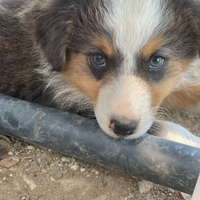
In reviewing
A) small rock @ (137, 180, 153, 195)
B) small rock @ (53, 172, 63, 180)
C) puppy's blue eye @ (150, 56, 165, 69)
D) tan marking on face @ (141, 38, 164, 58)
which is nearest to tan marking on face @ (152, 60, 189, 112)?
puppy's blue eye @ (150, 56, 165, 69)

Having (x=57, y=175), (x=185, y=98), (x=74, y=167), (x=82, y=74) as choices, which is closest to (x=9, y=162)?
(x=57, y=175)

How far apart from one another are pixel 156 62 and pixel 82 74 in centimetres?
71

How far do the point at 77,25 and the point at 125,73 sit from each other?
2.05ft

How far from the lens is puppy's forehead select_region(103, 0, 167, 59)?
2123 millimetres

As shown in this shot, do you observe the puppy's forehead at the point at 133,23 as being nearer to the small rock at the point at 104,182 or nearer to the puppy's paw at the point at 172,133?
the puppy's paw at the point at 172,133

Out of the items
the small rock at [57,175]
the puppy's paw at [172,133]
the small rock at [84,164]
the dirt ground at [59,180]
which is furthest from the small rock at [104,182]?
the puppy's paw at [172,133]

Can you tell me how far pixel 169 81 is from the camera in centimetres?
251

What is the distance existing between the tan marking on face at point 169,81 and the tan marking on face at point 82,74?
0.49 m

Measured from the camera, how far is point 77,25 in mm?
2350

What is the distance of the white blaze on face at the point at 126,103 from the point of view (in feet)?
6.71

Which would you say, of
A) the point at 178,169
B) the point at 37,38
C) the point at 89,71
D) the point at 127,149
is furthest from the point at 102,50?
the point at 178,169

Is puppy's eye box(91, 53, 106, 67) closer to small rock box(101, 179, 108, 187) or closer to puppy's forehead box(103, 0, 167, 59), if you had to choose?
puppy's forehead box(103, 0, 167, 59)

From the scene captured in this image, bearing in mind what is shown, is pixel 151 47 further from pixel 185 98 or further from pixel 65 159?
pixel 185 98

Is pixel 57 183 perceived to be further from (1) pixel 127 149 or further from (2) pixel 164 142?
(2) pixel 164 142
